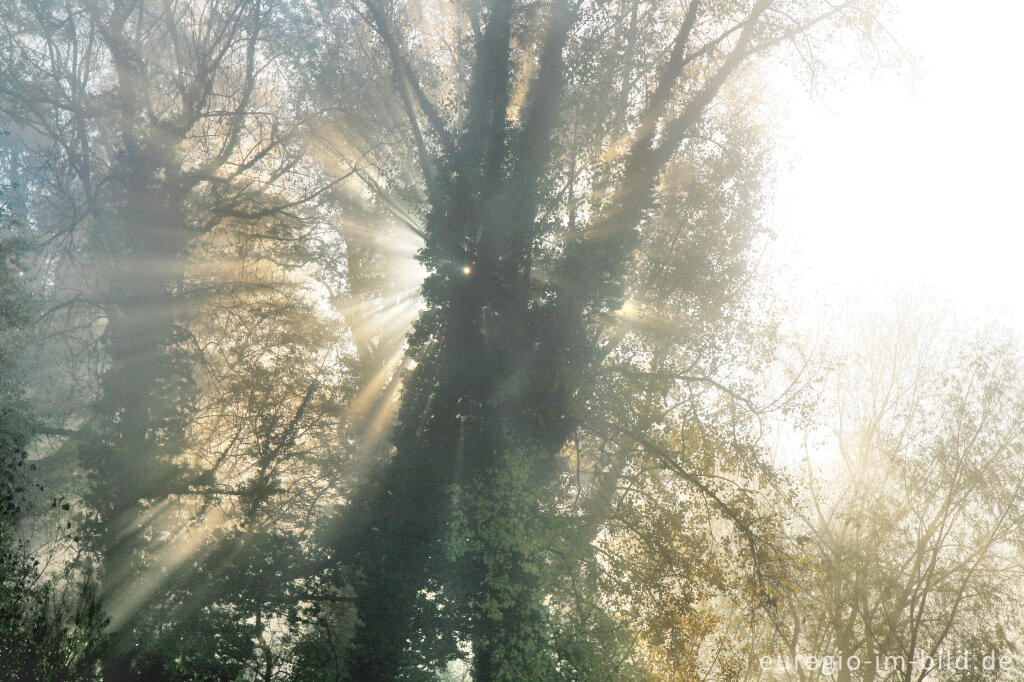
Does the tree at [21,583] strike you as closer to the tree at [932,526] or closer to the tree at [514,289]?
the tree at [514,289]

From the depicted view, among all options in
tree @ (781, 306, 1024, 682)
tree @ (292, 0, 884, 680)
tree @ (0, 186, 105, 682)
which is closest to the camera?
tree @ (0, 186, 105, 682)

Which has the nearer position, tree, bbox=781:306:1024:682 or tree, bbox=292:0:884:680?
tree, bbox=292:0:884:680

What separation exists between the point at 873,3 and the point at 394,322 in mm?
15941

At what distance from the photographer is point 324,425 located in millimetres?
16141

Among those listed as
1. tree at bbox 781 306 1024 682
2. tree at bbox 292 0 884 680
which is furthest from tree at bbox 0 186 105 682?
tree at bbox 781 306 1024 682

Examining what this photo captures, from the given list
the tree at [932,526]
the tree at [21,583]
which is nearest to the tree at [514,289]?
the tree at [21,583]

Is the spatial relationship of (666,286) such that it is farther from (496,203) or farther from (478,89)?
(478,89)

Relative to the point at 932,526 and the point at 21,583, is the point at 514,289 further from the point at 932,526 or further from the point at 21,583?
the point at 932,526

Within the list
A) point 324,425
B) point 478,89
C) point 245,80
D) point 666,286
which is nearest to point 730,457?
point 666,286

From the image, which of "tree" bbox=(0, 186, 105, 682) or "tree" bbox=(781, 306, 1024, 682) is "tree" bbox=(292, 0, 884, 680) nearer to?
"tree" bbox=(0, 186, 105, 682)

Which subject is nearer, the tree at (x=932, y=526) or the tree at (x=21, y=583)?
the tree at (x=21, y=583)

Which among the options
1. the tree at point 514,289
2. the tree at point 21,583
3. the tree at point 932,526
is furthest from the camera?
the tree at point 932,526

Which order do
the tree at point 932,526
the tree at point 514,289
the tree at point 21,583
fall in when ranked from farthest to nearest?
the tree at point 932,526 → the tree at point 514,289 → the tree at point 21,583

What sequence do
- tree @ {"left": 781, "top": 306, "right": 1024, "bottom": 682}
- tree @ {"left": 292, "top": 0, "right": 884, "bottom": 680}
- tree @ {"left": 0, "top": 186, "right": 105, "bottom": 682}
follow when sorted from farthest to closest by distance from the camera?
tree @ {"left": 781, "top": 306, "right": 1024, "bottom": 682} < tree @ {"left": 292, "top": 0, "right": 884, "bottom": 680} < tree @ {"left": 0, "top": 186, "right": 105, "bottom": 682}
